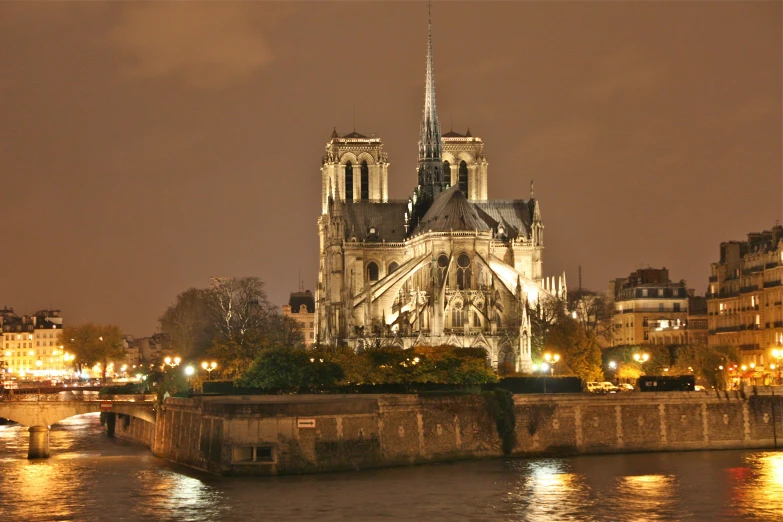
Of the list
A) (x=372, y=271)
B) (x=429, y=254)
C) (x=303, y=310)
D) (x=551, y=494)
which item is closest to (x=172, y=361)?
(x=429, y=254)

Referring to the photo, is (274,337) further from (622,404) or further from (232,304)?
(622,404)

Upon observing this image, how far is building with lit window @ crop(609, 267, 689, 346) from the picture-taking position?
11544 cm

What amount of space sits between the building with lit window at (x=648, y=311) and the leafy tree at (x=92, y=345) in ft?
189

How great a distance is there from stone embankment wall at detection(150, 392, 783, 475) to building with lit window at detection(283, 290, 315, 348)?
342 ft

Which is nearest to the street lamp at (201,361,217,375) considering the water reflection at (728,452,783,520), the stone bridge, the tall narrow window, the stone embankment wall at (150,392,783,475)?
the stone bridge

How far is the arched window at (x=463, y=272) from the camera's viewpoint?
4149 inches

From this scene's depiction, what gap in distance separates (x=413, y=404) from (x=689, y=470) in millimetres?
11265

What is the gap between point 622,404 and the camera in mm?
65688

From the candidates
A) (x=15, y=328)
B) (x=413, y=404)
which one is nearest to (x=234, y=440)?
(x=413, y=404)

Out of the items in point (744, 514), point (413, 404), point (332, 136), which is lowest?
point (744, 514)

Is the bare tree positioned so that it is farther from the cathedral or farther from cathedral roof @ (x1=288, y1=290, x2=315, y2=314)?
cathedral roof @ (x1=288, y1=290, x2=315, y2=314)

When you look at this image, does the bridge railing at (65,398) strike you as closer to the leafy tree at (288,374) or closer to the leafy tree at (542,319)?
the leafy tree at (288,374)

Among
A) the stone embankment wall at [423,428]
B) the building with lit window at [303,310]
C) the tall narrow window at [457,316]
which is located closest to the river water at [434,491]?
the stone embankment wall at [423,428]

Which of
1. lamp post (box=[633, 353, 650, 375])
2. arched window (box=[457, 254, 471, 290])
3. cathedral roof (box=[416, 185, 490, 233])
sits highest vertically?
cathedral roof (box=[416, 185, 490, 233])
